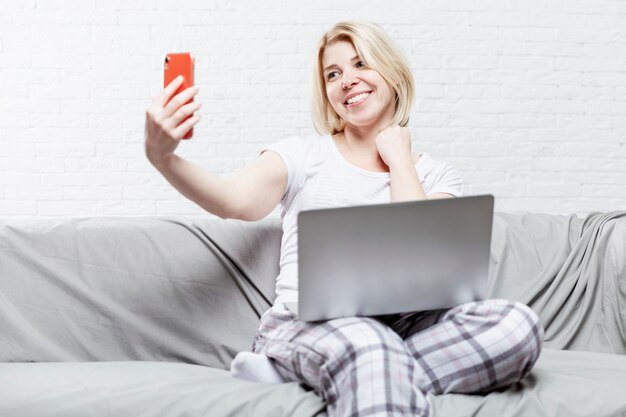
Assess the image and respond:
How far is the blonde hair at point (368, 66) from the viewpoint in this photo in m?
1.70

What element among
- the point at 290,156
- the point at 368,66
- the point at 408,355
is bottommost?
the point at 408,355

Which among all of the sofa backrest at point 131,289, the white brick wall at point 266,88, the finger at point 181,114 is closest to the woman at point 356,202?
the finger at point 181,114

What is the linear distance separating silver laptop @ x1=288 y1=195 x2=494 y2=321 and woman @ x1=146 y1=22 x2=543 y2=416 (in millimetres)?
49

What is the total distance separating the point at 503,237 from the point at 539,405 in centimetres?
75

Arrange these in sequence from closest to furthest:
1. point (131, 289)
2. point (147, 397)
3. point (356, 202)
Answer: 1. point (147, 397)
2. point (356, 202)
3. point (131, 289)

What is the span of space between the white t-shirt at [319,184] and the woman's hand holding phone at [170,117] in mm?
459

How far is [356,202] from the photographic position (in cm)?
162

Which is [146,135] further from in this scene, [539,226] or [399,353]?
[539,226]

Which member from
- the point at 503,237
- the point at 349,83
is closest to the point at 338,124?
the point at 349,83

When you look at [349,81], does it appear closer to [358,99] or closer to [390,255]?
[358,99]

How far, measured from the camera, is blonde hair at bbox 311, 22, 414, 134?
66.8 inches

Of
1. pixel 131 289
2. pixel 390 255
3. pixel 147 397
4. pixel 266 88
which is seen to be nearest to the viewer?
pixel 390 255

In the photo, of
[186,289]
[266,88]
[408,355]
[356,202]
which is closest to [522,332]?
[408,355]

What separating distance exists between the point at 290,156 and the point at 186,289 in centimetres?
43
